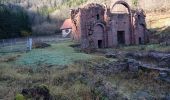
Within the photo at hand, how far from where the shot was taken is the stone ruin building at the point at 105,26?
3389 centimetres

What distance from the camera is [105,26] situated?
35000 millimetres

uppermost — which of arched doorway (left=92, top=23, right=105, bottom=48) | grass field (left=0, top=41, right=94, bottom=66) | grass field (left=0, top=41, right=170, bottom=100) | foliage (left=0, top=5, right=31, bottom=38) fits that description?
foliage (left=0, top=5, right=31, bottom=38)

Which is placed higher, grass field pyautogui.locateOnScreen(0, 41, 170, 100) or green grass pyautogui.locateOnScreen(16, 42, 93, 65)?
green grass pyautogui.locateOnScreen(16, 42, 93, 65)

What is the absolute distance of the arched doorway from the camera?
34.4 m

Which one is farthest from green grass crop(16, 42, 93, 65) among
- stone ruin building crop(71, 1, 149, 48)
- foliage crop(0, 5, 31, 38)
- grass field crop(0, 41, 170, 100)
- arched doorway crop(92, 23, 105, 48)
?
foliage crop(0, 5, 31, 38)

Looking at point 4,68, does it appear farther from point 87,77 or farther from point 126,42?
point 126,42

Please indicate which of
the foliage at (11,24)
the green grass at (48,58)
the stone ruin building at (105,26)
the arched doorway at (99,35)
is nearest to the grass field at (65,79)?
the green grass at (48,58)

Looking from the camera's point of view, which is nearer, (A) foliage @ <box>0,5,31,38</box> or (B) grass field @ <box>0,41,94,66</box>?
(B) grass field @ <box>0,41,94,66</box>

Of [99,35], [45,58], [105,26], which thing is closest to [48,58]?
[45,58]

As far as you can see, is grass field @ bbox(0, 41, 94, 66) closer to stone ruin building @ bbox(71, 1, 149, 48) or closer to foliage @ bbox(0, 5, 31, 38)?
stone ruin building @ bbox(71, 1, 149, 48)

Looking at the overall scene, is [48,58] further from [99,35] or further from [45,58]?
[99,35]

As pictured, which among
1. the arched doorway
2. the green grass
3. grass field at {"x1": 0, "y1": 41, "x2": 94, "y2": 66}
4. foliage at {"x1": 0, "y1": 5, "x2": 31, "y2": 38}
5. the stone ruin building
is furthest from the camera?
foliage at {"x1": 0, "y1": 5, "x2": 31, "y2": 38}

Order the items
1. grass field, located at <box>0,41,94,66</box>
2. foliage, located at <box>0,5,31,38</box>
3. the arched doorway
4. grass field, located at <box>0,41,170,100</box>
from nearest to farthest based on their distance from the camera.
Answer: grass field, located at <box>0,41,170,100</box> → grass field, located at <box>0,41,94,66</box> → the arched doorway → foliage, located at <box>0,5,31,38</box>

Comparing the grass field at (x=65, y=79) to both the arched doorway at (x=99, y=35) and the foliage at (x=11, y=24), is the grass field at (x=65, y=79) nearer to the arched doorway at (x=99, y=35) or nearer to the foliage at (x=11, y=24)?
the arched doorway at (x=99, y=35)
